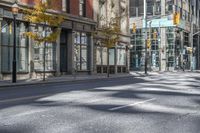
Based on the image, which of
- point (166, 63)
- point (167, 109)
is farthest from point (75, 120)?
point (166, 63)

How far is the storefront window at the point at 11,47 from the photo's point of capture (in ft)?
109

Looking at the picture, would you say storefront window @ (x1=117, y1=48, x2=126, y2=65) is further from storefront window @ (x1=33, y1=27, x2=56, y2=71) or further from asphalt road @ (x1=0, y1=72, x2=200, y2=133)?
asphalt road @ (x1=0, y1=72, x2=200, y2=133)

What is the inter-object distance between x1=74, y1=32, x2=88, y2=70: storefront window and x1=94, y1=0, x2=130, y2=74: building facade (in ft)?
7.44

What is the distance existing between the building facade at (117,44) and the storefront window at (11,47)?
13.2m

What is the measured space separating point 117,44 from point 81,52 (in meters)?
10.0

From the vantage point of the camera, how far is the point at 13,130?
9.20 meters

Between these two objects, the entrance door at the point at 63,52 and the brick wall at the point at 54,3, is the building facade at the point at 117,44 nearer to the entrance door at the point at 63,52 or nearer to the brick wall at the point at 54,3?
the entrance door at the point at 63,52

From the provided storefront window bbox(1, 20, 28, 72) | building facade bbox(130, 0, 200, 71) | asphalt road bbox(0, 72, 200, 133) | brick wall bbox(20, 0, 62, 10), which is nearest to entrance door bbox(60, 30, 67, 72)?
brick wall bbox(20, 0, 62, 10)

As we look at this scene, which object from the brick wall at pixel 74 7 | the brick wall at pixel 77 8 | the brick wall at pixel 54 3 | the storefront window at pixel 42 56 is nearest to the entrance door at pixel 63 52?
the brick wall at pixel 74 7

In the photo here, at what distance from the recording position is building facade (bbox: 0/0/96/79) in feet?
110

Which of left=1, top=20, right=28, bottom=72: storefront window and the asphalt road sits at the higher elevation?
left=1, top=20, right=28, bottom=72: storefront window

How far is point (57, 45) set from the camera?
39.9 metres

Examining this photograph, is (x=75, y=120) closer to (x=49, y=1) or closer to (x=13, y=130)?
(x=13, y=130)

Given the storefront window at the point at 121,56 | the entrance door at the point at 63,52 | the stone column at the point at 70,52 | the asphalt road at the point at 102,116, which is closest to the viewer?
the asphalt road at the point at 102,116
